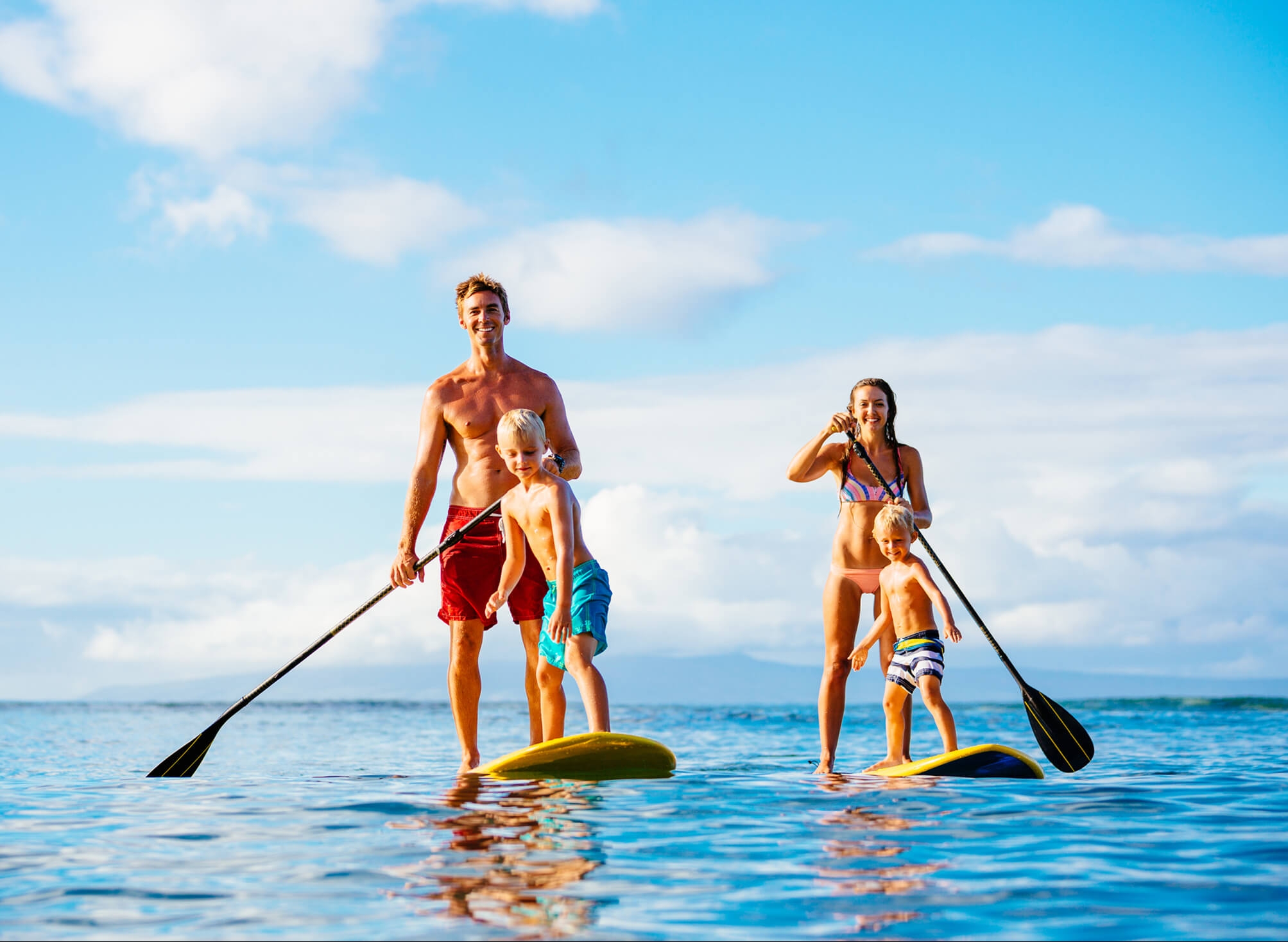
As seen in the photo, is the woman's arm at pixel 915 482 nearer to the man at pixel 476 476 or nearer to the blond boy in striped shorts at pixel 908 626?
the blond boy in striped shorts at pixel 908 626

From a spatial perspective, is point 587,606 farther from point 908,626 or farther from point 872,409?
point 872,409

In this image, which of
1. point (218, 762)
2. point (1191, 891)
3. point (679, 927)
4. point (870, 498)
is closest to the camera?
point (679, 927)

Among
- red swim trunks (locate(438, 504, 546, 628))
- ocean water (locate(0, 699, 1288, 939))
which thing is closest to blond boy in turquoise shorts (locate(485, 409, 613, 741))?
red swim trunks (locate(438, 504, 546, 628))

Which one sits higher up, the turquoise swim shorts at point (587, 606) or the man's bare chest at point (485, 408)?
the man's bare chest at point (485, 408)

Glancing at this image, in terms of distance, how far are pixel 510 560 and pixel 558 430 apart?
0.92m

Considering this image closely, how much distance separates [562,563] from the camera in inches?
253

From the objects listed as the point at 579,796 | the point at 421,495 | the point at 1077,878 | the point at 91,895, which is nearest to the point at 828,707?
the point at 579,796

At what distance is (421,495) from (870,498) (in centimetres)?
284

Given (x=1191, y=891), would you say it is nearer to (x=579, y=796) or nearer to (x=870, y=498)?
(x=579, y=796)

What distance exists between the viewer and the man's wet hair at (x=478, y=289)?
290 inches

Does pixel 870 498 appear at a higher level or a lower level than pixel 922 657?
higher

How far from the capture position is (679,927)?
11.1 feet

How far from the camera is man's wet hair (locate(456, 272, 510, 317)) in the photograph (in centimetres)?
737

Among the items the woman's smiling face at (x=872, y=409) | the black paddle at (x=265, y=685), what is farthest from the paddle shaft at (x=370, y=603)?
the woman's smiling face at (x=872, y=409)
